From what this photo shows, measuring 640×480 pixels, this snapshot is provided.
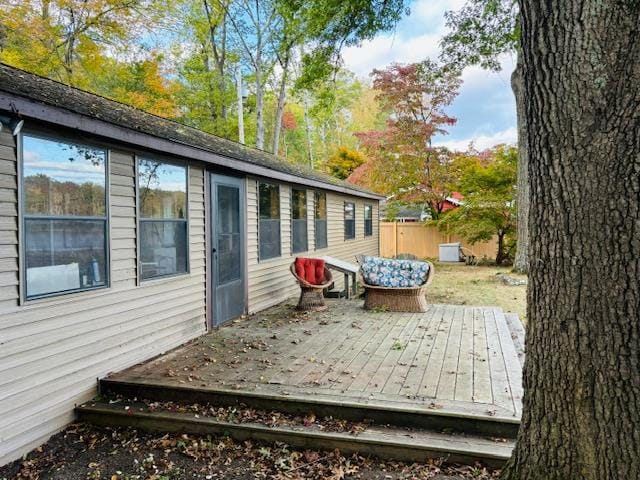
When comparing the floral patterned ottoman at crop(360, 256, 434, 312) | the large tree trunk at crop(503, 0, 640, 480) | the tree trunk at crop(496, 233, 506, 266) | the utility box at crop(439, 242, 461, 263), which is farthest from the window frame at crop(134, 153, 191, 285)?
the utility box at crop(439, 242, 461, 263)

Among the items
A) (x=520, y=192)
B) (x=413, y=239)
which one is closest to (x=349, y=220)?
(x=520, y=192)

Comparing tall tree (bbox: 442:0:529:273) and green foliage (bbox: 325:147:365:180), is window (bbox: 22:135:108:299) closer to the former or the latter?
tall tree (bbox: 442:0:529:273)

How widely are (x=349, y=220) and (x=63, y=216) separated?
32.3 ft

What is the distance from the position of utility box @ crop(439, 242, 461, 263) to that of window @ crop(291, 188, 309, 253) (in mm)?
9182

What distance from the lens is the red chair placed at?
7039 mm

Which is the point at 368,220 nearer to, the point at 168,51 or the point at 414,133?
the point at 414,133

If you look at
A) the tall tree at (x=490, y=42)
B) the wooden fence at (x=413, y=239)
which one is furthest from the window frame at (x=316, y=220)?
the wooden fence at (x=413, y=239)

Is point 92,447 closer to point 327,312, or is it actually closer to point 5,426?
point 5,426

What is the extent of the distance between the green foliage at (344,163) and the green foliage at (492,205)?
9.11 m

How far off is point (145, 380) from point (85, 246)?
1305 millimetres

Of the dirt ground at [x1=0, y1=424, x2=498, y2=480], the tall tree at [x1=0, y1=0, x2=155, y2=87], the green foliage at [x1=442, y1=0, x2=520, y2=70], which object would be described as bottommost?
the dirt ground at [x1=0, y1=424, x2=498, y2=480]

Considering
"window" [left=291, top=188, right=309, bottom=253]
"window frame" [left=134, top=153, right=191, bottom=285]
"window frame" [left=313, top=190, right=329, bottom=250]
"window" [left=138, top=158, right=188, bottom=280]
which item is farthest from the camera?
"window frame" [left=313, top=190, right=329, bottom=250]

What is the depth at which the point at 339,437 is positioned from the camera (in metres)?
3.14

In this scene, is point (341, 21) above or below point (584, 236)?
above
